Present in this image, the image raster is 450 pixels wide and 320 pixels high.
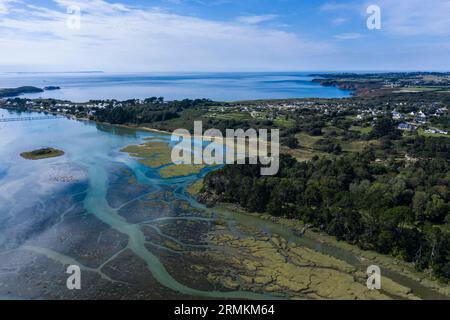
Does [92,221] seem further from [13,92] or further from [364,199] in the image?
[13,92]

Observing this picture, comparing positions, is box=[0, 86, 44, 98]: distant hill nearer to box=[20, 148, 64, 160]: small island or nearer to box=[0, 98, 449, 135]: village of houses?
box=[0, 98, 449, 135]: village of houses

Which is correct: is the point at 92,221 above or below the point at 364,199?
below

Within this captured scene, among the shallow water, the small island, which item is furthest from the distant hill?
the shallow water

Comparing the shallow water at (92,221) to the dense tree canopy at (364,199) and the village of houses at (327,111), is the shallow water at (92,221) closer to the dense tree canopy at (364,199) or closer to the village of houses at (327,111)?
the dense tree canopy at (364,199)

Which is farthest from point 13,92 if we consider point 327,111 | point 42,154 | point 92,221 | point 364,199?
point 364,199

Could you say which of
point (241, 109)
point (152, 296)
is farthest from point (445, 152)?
point (241, 109)

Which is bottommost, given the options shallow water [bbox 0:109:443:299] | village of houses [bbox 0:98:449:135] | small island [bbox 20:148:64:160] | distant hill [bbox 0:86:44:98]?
shallow water [bbox 0:109:443:299]

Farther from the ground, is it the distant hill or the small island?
the distant hill

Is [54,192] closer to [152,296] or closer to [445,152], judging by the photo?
[152,296]
